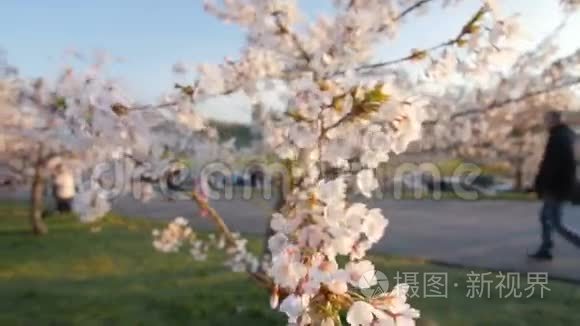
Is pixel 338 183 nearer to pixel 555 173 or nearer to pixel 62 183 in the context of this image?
pixel 555 173

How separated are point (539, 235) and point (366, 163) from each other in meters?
7.70

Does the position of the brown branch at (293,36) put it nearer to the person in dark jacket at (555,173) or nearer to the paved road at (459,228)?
the paved road at (459,228)

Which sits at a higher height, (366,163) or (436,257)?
(366,163)

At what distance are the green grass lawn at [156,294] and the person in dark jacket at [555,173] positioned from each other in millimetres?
1114

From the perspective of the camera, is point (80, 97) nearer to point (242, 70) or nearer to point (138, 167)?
point (138, 167)

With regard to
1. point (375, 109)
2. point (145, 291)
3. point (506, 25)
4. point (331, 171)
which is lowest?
point (145, 291)

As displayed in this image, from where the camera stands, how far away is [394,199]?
16312 millimetres

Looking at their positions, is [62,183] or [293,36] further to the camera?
[62,183]

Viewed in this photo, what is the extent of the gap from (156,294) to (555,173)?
13.1 ft

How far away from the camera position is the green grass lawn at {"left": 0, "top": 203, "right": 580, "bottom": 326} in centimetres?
403

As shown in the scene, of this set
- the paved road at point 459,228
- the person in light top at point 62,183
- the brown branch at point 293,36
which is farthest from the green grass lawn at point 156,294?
the person in light top at point 62,183

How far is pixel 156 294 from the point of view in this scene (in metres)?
4.73

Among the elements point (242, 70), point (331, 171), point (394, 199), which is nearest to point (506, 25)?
point (331, 171)

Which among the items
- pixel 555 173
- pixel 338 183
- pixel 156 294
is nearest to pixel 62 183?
pixel 156 294
